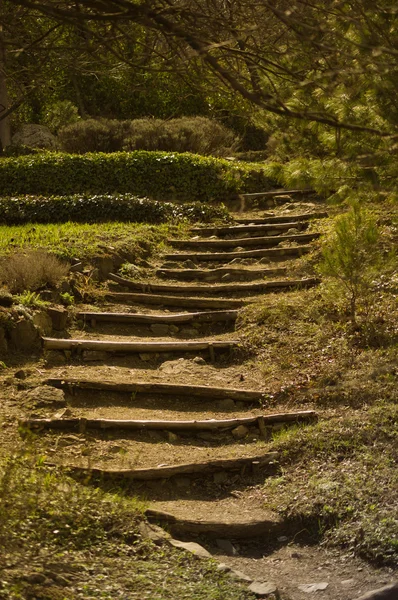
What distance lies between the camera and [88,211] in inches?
600

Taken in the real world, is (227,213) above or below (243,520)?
above

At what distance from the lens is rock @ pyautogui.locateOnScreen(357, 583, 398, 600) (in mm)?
5914

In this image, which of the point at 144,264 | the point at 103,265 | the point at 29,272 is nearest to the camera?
the point at 29,272

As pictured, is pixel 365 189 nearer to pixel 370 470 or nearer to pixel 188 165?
pixel 370 470

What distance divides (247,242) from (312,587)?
826cm

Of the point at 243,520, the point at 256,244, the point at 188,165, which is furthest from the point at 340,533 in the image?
the point at 188,165

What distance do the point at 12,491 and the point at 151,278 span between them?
6684mm

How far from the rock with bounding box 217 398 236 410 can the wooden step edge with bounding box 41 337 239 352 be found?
1145mm

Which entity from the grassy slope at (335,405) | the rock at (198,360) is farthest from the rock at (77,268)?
the rock at (198,360)

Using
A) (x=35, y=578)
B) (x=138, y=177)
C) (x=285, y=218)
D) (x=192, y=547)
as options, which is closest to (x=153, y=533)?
(x=192, y=547)

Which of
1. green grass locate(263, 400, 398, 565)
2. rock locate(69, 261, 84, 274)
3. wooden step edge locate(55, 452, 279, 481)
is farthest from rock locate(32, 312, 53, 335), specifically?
green grass locate(263, 400, 398, 565)

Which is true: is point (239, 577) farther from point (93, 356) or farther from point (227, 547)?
point (93, 356)

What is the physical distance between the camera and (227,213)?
15742 millimetres

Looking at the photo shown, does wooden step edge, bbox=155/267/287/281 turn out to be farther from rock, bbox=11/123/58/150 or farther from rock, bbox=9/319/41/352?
rock, bbox=11/123/58/150
